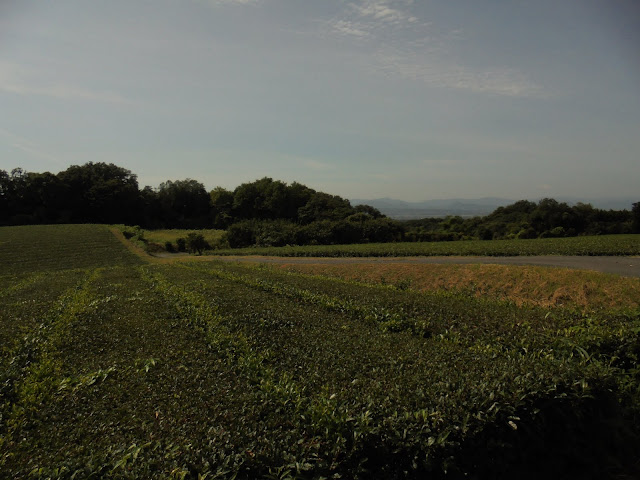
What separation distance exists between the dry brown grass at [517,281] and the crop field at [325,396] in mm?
4357

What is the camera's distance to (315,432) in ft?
14.1

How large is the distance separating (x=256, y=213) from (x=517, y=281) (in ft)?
224

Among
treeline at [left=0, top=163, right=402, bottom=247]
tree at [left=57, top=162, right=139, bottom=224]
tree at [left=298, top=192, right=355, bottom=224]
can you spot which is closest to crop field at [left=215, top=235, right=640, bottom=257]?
treeline at [left=0, top=163, right=402, bottom=247]

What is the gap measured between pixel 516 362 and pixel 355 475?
351 centimetres

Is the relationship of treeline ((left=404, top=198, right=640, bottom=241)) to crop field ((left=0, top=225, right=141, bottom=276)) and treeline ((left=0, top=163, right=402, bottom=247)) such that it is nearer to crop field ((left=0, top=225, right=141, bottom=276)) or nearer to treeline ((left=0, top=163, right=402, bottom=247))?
treeline ((left=0, top=163, right=402, bottom=247))

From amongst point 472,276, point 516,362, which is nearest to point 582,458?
point 516,362

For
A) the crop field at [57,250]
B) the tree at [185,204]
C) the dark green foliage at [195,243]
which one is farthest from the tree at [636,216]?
the tree at [185,204]

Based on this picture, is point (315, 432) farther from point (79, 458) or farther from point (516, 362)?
point (516, 362)

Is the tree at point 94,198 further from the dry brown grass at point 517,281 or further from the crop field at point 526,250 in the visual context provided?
the dry brown grass at point 517,281

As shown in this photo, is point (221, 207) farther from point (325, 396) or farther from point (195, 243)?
point (325, 396)

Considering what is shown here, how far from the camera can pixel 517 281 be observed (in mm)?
15867

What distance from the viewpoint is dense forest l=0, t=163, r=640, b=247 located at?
170 feet

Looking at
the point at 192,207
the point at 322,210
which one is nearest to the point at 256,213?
the point at 322,210

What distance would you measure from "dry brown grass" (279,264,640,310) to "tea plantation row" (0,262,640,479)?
4.25 m
